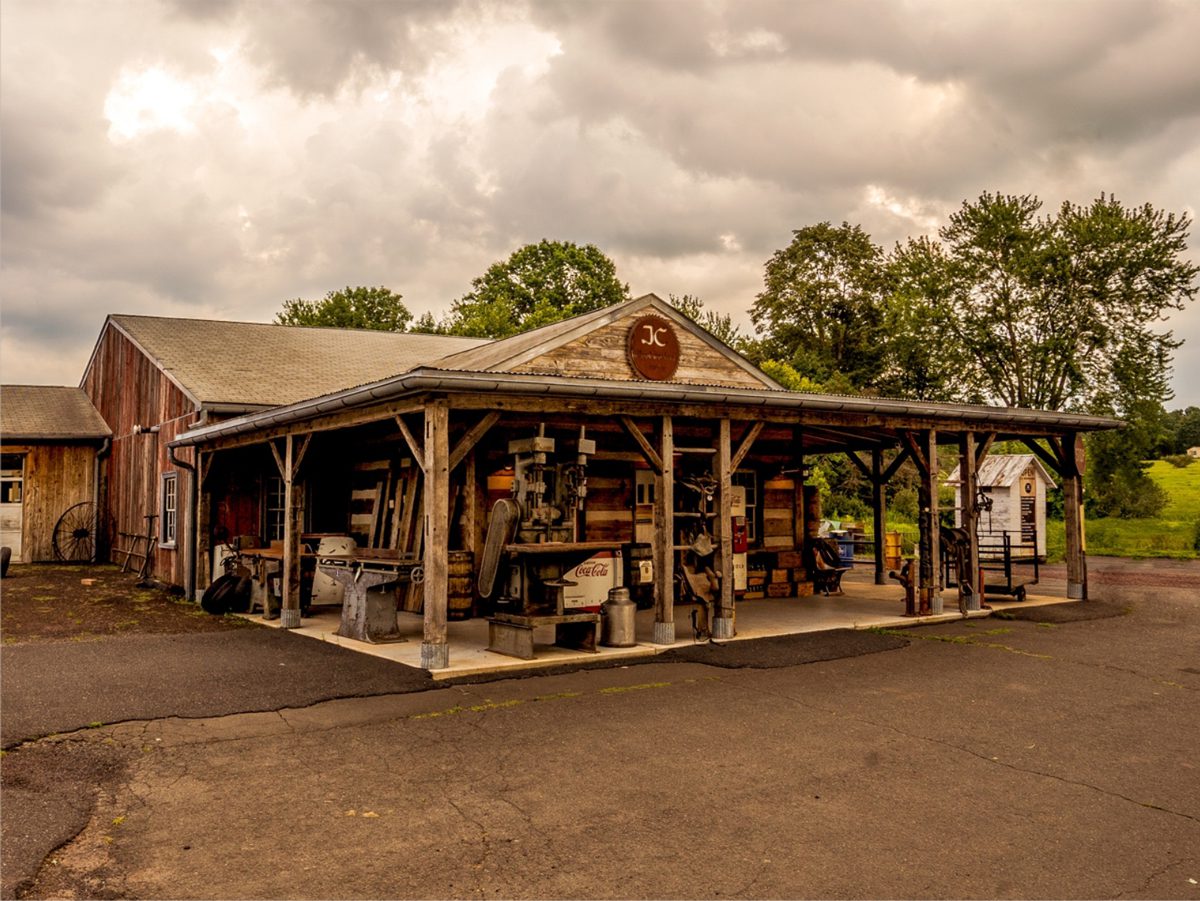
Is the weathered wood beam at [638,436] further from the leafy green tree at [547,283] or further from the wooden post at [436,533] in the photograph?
the leafy green tree at [547,283]

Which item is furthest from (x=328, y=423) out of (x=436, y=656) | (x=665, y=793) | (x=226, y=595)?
(x=665, y=793)

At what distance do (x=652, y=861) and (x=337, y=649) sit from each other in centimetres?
606

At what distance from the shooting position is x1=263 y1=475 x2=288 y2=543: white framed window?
14125mm

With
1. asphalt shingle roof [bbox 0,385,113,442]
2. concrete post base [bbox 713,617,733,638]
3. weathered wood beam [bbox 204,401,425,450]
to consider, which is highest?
asphalt shingle roof [bbox 0,385,113,442]

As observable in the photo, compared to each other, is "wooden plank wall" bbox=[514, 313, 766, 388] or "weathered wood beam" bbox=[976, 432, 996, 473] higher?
"wooden plank wall" bbox=[514, 313, 766, 388]

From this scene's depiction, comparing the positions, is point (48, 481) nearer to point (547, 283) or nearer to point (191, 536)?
point (191, 536)

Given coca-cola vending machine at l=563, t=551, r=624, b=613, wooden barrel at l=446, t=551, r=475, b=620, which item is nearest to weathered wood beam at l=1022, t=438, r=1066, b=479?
coca-cola vending machine at l=563, t=551, r=624, b=613

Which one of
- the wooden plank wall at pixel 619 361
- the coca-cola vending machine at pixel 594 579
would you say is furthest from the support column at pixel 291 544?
the wooden plank wall at pixel 619 361

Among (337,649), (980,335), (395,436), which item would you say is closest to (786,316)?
(980,335)

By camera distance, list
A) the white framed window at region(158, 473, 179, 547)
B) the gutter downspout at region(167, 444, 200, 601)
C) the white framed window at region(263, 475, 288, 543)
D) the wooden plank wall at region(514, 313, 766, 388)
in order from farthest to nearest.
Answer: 1. the white framed window at region(158, 473, 179, 547)
2. the white framed window at region(263, 475, 288, 543)
3. the wooden plank wall at region(514, 313, 766, 388)
4. the gutter downspout at region(167, 444, 200, 601)

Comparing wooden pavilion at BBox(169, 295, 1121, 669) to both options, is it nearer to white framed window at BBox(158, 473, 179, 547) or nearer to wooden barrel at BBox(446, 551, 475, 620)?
wooden barrel at BBox(446, 551, 475, 620)

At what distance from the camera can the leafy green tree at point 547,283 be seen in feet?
126

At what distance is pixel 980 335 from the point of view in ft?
107

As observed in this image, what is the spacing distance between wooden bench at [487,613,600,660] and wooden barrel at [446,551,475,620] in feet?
7.71
